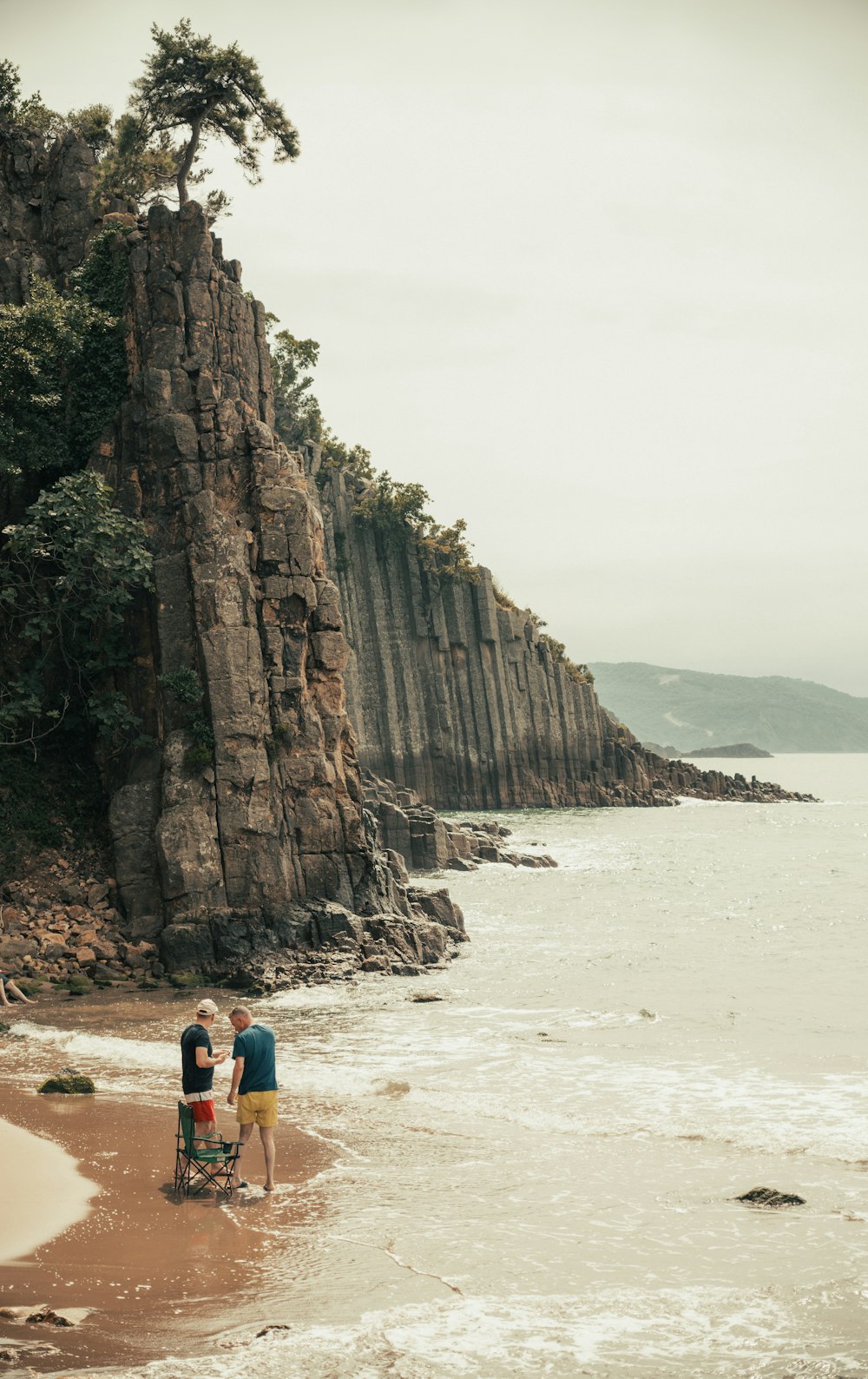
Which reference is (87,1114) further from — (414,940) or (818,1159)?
(414,940)

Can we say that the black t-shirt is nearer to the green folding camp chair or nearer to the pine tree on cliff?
the green folding camp chair

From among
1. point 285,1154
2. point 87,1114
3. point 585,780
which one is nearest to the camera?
point 285,1154

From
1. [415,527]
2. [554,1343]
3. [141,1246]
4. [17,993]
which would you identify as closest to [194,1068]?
[141,1246]

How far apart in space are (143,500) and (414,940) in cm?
1379

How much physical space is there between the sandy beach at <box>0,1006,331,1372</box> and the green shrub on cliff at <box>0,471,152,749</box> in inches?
614

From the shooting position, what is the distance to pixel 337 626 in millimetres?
32594

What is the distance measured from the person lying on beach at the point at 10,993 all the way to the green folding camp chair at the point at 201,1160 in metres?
12.0

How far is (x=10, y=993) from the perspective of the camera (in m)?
25.0

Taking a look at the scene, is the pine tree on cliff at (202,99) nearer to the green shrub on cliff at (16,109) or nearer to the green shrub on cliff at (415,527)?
the green shrub on cliff at (16,109)

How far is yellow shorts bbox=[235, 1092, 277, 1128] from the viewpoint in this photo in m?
13.8

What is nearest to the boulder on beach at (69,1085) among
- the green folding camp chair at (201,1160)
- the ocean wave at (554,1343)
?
the green folding camp chair at (201,1160)

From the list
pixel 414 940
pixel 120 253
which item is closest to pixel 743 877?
pixel 414 940

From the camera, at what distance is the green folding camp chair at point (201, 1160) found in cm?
1333

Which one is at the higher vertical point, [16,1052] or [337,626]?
[337,626]
